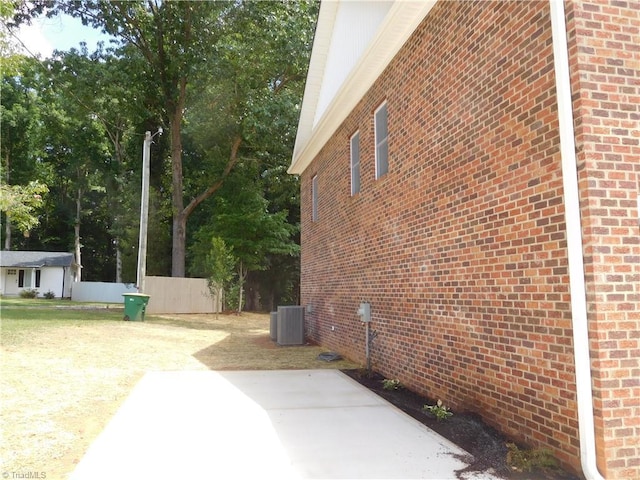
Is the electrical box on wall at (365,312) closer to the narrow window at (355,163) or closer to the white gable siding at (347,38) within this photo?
the narrow window at (355,163)

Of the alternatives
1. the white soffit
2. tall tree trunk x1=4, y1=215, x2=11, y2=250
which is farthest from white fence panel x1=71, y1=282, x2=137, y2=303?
the white soffit

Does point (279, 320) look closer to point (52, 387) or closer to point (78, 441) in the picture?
point (52, 387)

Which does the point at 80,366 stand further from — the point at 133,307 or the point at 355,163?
the point at 133,307

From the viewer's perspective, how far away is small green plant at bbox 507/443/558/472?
148 inches

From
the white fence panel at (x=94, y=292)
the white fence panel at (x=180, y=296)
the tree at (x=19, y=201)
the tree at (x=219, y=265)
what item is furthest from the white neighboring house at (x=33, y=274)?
the tree at (x=19, y=201)

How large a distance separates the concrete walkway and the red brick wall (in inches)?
45.2

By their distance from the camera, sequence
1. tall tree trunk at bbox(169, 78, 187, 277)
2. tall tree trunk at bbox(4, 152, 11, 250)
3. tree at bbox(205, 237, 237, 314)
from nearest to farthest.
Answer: tree at bbox(205, 237, 237, 314), tall tree trunk at bbox(169, 78, 187, 277), tall tree trunk at bbox(4, 152, 11, 250)

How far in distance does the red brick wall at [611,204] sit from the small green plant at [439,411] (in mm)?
1981

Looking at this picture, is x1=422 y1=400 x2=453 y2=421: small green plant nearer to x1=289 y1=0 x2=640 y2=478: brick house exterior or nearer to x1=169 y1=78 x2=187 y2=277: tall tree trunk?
x1=289 y1=0 x2=640 y2=478: brick house exterior

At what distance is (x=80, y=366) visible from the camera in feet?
26.8

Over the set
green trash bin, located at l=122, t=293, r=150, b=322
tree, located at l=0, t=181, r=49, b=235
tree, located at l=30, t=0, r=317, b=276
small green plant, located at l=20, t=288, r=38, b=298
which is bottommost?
green trash bin, located at l=122, t=293, r=150, b=322

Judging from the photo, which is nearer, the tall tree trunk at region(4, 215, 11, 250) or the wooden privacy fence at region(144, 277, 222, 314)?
the wooden privacy fence at region(144, 277, 222, 314)

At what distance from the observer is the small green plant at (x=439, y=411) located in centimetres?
527

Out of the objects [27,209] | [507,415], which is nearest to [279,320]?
[27,209]
